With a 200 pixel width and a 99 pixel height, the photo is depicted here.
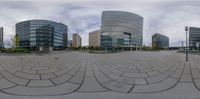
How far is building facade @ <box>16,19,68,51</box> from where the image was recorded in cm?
8120

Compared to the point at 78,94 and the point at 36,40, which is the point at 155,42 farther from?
the point at 78,94

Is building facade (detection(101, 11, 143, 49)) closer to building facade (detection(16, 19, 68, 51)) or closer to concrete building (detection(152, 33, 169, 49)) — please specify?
building facade (detection(16, 19, 68, 51))

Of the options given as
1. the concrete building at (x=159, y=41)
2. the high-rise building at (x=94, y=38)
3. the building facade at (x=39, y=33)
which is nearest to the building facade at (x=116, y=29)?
the high-rise building at (x=94, y=38)

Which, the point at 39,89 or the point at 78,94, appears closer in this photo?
the point at 78,94

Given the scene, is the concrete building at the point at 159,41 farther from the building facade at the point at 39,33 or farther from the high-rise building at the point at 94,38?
the building facade at the point at 39,33

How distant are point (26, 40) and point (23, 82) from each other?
87.2 m

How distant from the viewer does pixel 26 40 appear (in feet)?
289

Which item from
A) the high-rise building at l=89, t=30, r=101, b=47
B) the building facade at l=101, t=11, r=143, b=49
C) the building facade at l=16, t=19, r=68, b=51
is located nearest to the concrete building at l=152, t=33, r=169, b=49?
the building facade at l=101, t=11, r=143, b=49

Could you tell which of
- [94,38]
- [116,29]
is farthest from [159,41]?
[116,29]

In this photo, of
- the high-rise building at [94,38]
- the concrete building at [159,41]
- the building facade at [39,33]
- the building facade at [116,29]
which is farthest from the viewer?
the concrete building at [159,41]

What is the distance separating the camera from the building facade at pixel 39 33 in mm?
81200

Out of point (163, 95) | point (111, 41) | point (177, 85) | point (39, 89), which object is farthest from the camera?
point (111, 41)

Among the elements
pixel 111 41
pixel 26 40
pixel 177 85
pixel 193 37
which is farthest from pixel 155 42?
pixel 177 85

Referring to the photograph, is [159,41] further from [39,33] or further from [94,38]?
[39,33]
